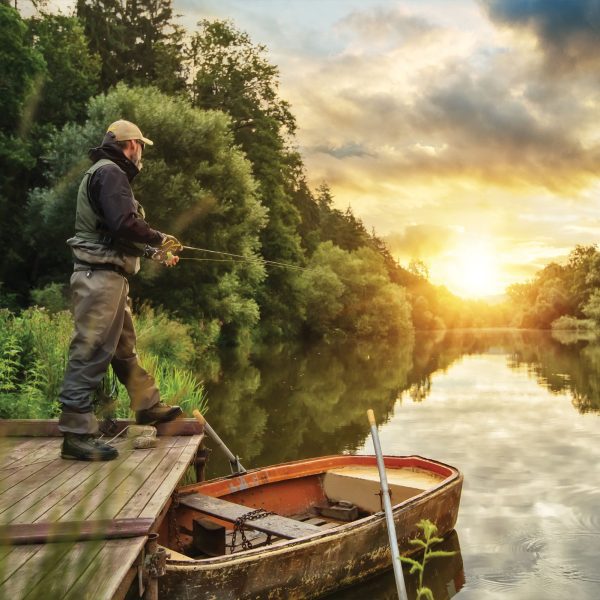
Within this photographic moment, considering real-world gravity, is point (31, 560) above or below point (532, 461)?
above

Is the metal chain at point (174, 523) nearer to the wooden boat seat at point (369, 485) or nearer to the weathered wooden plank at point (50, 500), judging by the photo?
the weathered wooden plank at point (50, 500)

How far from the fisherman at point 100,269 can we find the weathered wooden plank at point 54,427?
979mm

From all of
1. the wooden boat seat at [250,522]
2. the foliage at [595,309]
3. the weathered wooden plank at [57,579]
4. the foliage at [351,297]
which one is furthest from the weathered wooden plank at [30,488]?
the foliage at [595,309]

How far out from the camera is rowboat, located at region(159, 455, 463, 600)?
463 centimetres

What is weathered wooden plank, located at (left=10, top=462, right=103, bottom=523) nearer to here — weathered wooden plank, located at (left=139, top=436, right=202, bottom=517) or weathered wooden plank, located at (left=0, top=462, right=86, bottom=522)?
Answer: weathered wooden plank, located at (left=0, top=462, right=86, bottom=522)

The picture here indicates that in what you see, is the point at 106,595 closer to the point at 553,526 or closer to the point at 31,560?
the point at 31,560

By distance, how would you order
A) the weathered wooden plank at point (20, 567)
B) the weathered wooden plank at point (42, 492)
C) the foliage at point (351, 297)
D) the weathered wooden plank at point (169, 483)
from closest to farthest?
1. the weathered wooden plank at point (20, 567)
2. the weathered wooden plank at point (42, 492)
3. the weathered wooden plank at point (169, 483)
4. the foliage at point (351, 297)

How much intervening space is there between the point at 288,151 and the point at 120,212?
123 ft

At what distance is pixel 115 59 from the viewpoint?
37.6m

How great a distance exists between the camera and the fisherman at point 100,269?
538 cm

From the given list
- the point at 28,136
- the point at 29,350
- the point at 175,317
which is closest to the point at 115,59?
the point at 28,136

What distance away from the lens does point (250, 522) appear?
17.5ft

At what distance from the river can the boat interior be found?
0.74 metres

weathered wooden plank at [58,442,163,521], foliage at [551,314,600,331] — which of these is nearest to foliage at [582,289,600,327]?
foliage at [551,314,600,331]
